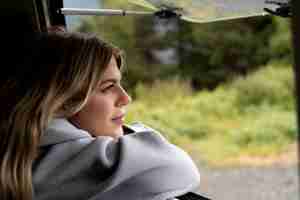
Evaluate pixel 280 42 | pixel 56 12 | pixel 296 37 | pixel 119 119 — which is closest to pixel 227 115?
pixel 280 42

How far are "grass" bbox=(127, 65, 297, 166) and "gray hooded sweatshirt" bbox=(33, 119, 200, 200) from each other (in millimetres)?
689

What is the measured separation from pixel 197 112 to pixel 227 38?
0.52 meters

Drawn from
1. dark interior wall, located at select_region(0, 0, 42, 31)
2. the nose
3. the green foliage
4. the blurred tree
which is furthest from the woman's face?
the green foliage

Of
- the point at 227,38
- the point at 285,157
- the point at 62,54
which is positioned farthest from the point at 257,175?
the point at 62,54

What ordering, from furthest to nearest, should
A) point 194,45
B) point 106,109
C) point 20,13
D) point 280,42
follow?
point 194,45
point 280,42
point 20,13
point 106,109

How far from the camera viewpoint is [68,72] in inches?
37.1

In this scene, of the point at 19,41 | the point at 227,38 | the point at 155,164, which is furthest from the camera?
the point at 227,38

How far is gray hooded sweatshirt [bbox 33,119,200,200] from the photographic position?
845mm

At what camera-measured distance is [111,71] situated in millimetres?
971

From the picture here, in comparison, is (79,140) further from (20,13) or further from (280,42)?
(280,42)

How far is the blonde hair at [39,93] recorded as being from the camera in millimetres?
875

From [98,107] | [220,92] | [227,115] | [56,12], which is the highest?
[56,12]

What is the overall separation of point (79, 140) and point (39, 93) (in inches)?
4.5

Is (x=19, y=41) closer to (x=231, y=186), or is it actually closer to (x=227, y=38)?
(x=227, y=38)
